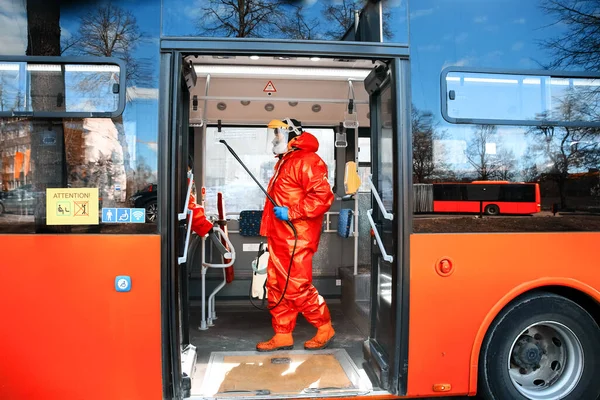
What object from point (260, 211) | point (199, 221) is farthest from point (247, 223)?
point (199, 221)

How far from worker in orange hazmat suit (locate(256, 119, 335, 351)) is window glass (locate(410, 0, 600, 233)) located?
4.04 ft

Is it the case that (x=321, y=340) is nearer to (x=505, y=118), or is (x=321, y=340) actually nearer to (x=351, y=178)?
(x=351, y=178)

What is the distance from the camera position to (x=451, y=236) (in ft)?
9.70

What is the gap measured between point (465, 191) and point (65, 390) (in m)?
2.72

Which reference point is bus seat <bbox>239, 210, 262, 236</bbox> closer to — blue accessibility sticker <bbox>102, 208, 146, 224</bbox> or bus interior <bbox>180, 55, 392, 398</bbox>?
bus interior <bbox>180, 55, 392, 398</bbox>

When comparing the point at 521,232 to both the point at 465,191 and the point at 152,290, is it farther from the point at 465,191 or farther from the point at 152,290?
the point at 152,290

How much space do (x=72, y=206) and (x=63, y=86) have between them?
702 millimetres

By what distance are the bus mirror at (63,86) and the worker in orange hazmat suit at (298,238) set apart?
1690mm

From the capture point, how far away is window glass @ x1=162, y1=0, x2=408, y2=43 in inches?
110

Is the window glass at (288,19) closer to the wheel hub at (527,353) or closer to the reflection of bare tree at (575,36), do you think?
the reflection of bare tree at (575,36)

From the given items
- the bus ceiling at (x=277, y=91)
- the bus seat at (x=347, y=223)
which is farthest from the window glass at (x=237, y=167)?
the bus seat at (x=347, y=223)

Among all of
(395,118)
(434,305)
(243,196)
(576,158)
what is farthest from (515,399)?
(243,196)

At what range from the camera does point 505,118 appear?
299 cm

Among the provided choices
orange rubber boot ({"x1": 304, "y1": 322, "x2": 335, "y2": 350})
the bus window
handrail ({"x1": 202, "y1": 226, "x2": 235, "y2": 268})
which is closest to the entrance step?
orange rubber boot ({"x1": 304, "y1": 322, "x2": 335, "y2": 350})
